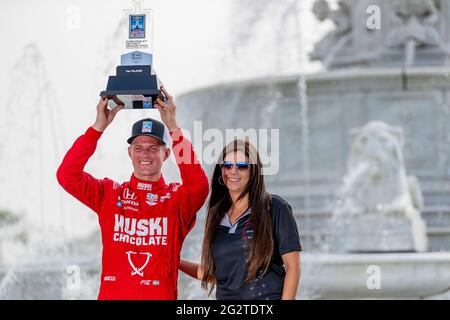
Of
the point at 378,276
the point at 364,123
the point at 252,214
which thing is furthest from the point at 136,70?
the point at 364,123

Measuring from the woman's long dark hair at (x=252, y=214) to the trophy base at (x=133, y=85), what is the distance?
347 millimetres

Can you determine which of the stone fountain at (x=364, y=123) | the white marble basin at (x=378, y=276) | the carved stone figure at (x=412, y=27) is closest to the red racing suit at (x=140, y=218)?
the white marble basin at (x=378, y=276)

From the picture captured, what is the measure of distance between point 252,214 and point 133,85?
62cm

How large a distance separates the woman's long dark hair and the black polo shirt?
26 millimetres

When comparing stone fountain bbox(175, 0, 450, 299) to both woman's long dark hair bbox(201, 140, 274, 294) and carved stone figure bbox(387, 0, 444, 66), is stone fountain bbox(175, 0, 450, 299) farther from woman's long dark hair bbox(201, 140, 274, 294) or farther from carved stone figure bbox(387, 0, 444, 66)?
woman's long dark hair bbox(201, 140, 274, 294)

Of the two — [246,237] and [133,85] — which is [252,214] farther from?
[133,85]

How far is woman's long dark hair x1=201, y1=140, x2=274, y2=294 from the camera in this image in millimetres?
3662

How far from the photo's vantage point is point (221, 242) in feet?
12.3

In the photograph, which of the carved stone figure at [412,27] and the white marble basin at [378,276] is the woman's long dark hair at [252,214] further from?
the carved stone figure at [412,27]

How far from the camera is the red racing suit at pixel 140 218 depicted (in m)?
3.81

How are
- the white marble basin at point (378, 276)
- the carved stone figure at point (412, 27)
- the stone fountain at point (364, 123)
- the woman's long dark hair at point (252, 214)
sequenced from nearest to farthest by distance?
the woman's long dark hair at point (252, 214) → the white marble basin at point (378, 276) → the stone fountain at point (364, 123) → the carved stone figure at point (412, 27)
